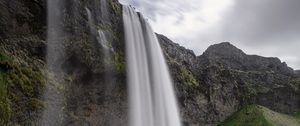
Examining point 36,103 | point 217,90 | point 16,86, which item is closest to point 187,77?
point 217,90

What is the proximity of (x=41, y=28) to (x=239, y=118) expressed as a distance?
48.2m

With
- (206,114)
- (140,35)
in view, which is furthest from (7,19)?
(206,114)

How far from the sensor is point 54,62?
4100 centimetres

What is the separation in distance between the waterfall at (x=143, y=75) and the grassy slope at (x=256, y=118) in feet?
88.1

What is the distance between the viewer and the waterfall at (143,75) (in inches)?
1890

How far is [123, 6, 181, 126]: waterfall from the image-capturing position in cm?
4800

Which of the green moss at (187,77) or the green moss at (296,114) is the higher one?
the green moss at (187,77)

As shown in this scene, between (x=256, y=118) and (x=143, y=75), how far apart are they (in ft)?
117

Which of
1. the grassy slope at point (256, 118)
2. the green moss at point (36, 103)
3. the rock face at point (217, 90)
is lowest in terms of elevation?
the grassy slope at point (256, 118)

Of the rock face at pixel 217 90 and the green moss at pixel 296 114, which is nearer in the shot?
the rock face at pixel 217 90

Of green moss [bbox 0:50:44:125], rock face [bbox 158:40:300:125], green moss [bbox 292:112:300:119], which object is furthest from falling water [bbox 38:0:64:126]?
green moss [bbox 292:112:300:119]

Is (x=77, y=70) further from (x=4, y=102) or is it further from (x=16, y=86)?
(x=4, y=102)

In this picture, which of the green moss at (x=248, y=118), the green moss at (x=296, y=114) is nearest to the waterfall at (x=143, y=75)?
the green moss at (x=248, y=118)

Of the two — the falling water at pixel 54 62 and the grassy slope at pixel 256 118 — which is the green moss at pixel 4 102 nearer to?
the falling water at pixel 54 62
